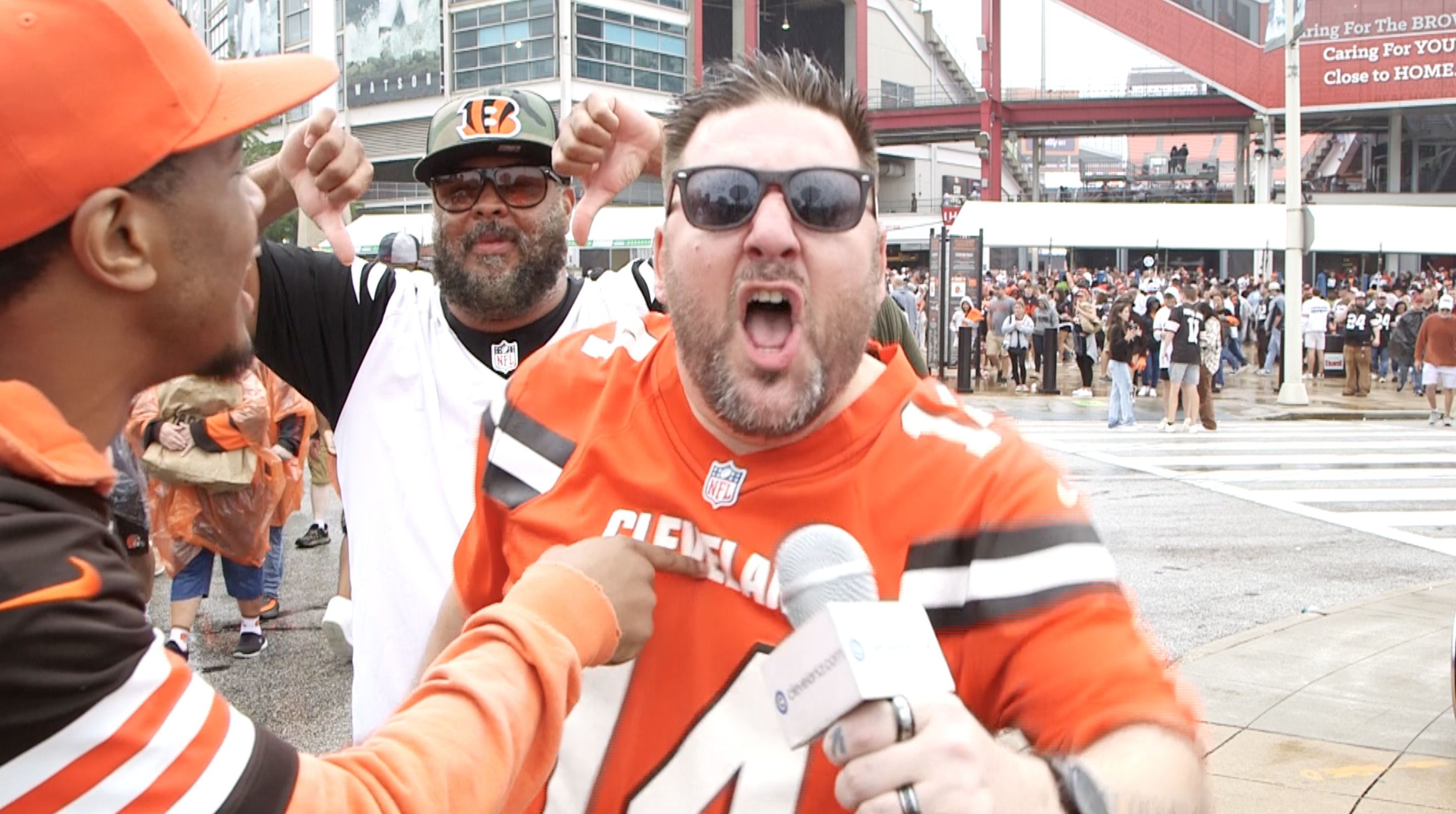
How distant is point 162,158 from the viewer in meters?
1.47

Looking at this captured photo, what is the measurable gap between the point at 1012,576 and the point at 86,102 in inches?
50.6

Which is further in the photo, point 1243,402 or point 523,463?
point 1243,402

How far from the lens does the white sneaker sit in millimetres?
6133

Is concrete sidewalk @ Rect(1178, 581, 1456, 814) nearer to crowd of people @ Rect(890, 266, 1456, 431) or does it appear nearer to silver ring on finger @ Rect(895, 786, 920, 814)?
silver ring on finger @ Rect(895, 786, 920, 814)

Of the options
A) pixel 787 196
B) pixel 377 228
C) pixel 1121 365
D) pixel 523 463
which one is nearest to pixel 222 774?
pixel 523 463

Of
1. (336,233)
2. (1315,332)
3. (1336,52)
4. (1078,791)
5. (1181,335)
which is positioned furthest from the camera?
(1336,52)

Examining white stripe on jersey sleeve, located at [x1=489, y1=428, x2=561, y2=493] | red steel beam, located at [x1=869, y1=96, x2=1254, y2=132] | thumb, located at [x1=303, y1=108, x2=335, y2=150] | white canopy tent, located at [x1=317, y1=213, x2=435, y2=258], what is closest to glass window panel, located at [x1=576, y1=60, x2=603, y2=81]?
red steel beam, located at [x1=869, y1=96, x2=1254, y2=132]

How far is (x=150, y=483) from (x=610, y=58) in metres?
54.5

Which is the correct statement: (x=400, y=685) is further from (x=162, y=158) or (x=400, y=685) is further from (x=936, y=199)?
(x=936, y=199)

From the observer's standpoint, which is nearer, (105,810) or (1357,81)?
(105,810)

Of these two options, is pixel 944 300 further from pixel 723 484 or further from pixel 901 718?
pixel 901 718

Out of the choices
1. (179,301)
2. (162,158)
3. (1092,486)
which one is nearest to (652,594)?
(179,301)

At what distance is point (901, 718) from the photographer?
Answer: 119 cm

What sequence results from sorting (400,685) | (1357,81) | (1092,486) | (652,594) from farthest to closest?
(1357,81)
(1092,486)
(400,685)
(652,594)
